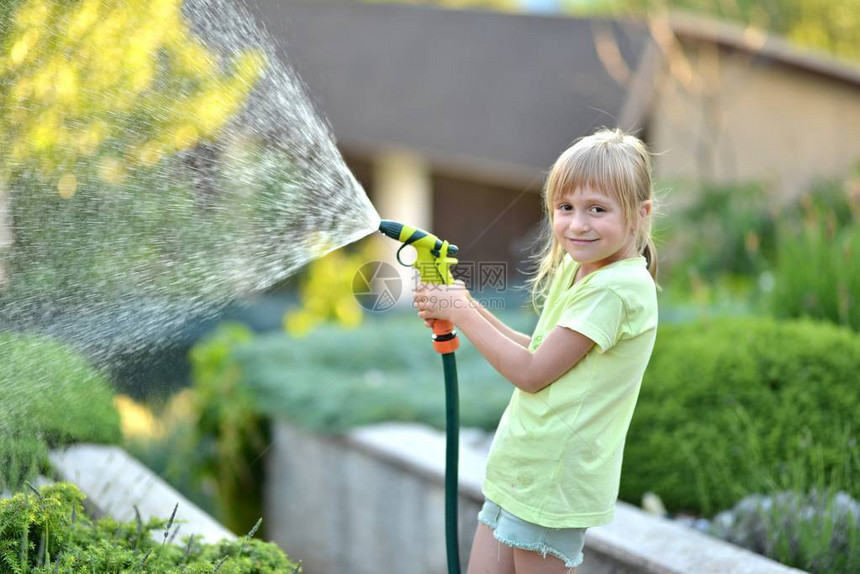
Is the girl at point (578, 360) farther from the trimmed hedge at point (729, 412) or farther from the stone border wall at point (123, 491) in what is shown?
the trimmed hedge at point (729, 412)

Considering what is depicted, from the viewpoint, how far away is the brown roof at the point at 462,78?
10391mm

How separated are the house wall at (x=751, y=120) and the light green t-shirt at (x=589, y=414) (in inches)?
269

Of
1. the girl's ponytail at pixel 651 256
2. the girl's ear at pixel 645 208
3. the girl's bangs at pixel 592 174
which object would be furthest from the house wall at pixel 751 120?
the girl's bangs at pixel 592 174

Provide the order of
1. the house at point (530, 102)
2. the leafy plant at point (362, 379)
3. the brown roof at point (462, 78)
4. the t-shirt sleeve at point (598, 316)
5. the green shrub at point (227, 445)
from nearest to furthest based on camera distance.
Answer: the t-shirt sleeve at point (598, 316) < the leafy plant at point (362, 379) < the green shrub at point (227, 445) < the house at point (530, 102) < the brown roof at point (462, 78)

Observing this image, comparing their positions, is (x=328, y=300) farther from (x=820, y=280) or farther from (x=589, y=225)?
(x=589, y=225)

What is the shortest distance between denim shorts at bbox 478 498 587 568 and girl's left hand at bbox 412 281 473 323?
466mm

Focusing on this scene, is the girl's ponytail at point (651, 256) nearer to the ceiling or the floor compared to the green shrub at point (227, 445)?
nearer to the ceiling

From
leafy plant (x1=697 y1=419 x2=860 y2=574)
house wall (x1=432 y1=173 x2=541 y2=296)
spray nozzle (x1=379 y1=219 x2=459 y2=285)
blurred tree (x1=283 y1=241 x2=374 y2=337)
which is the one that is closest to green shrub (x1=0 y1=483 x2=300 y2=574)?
spray nozzle (x1=379 y1=219 x2=459 y2=285)

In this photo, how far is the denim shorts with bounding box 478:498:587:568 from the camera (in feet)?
6.82

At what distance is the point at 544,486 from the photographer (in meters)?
2.06

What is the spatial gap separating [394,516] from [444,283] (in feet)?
7.15

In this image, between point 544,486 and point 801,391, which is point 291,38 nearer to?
point 544,486

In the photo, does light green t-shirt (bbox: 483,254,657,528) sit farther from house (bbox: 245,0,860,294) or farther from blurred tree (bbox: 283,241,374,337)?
house (bbox: 245,0,860,294)

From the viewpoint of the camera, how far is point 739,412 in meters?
3.54
